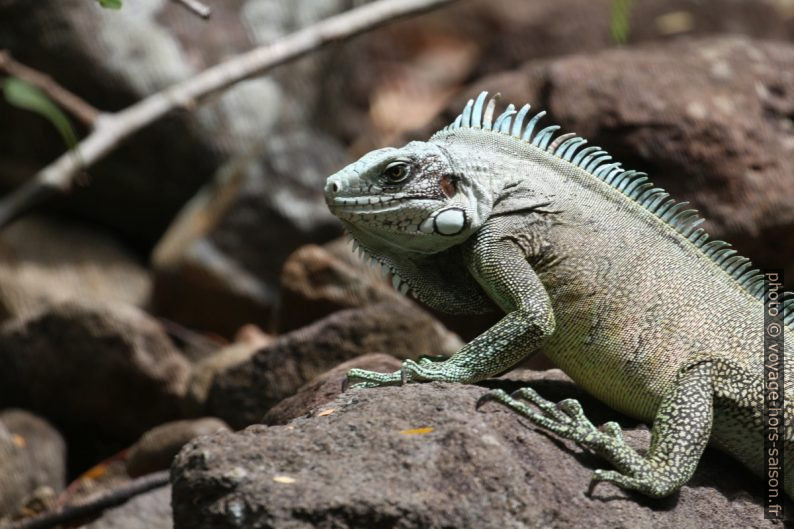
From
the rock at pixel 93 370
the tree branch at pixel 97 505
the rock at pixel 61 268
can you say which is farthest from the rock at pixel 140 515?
the rock at pixel 61 268

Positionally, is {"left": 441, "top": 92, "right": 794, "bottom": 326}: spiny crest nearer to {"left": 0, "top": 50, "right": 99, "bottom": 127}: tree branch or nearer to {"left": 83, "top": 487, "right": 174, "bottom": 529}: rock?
{"left": 83, "top": 487, "right": 174, "bottom": 529}: rock

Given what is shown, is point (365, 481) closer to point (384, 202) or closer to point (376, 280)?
point (384, 202)

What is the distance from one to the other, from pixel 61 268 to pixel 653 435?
9.61 metres

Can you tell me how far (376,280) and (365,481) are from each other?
599 cm

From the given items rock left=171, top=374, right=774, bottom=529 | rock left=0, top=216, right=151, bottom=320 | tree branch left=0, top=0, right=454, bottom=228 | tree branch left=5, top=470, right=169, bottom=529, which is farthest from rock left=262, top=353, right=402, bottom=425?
rock left=0, top=216, right=151, bottom=320

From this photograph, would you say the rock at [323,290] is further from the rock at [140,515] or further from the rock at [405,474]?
the rock at [405,474]

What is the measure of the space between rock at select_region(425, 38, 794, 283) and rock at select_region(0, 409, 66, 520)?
15.8 feet

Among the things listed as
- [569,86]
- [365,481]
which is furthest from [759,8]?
[365,481]

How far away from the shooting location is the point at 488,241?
16.7 ft

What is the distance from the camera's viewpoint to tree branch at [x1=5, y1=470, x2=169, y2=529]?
6861 millimetres

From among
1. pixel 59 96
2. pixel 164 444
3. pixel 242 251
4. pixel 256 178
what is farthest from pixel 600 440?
pixel 256 178

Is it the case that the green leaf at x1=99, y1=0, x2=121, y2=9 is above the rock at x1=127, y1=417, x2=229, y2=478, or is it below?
above

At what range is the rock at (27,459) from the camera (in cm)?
784

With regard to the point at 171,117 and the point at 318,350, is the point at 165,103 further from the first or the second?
the point at 171,117
